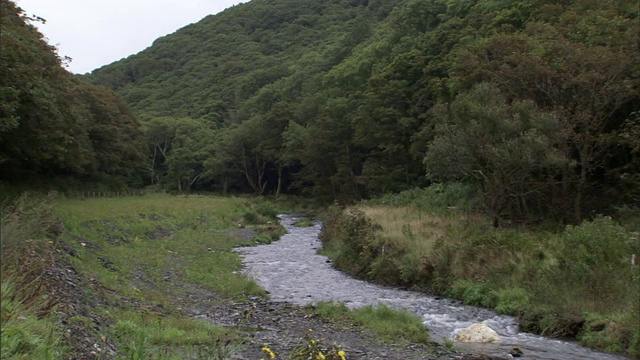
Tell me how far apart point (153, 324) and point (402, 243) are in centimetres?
1316

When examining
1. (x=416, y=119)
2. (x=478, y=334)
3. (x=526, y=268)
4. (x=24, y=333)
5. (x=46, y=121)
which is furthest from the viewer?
(x=416, y=119)

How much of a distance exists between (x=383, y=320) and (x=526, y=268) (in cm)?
565

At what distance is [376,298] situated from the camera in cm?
1841

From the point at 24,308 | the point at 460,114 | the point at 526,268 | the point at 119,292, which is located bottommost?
the point at 119,292

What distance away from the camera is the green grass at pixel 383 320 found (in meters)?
13.0

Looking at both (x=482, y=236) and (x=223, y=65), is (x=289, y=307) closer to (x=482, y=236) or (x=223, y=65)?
(x=482, y=236)

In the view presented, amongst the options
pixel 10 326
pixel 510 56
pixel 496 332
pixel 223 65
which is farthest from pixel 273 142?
pixel 223 65

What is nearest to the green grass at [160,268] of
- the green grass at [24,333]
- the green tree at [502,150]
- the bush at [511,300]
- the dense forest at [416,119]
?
the green grass at [24,333]

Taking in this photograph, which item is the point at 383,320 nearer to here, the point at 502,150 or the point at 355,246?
the point at 355,246

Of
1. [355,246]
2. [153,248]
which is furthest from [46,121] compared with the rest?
[355,246]

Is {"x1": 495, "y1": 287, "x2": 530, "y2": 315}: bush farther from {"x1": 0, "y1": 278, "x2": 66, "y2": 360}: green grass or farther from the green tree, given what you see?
{"x1": 0, "y1": 278, "x2": 66, "y2": 360}: green grass

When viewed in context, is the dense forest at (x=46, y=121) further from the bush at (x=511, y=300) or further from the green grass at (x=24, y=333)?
the bush at (x=511, y=300)

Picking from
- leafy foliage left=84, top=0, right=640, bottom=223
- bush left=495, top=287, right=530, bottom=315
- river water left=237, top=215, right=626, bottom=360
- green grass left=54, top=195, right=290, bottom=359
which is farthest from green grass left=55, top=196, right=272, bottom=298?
leafy foliage left=84, top=0, right=640, bottom=223

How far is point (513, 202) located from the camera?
26.6 metres
